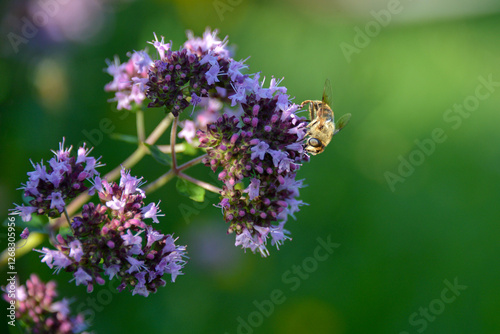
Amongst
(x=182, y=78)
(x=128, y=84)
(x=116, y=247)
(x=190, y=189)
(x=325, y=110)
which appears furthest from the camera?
(x=128, y=84)

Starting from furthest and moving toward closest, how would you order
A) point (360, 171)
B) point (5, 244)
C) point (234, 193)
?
point (360, 171)
point (5, 244)
point (234, 193)

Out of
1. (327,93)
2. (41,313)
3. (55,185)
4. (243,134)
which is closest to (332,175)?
(327,93)

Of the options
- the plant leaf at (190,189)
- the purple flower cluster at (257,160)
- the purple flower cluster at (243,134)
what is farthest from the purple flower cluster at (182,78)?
the plant leaf at (190,189)

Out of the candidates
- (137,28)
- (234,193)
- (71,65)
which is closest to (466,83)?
(137,28)

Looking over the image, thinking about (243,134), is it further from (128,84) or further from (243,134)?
(128,84)

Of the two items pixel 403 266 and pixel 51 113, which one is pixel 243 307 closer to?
pixel 403 266

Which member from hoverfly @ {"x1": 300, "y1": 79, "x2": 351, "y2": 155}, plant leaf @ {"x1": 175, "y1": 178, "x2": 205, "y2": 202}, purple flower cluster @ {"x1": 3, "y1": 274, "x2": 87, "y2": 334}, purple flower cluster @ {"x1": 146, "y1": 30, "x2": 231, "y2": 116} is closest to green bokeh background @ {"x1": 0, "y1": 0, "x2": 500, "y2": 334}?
purple flower cluster @ {"x1": 3, "y1": 274, "x2": 87, "y2": 334}
